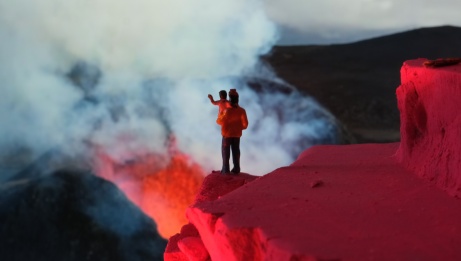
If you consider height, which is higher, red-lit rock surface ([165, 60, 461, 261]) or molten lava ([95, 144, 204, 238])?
molten lava ([95, 144, 204, 238])

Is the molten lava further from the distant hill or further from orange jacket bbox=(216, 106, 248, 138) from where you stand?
the distant hill

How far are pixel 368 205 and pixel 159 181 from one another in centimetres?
671

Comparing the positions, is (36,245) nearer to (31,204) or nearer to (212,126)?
(31,204)

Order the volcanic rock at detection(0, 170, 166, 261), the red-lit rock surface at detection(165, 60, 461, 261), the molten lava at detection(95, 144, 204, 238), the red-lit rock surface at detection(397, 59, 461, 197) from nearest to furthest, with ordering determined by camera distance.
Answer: the red-lit rock surface at detection(165, 60, 461, 261) < the red-lit rock surface at detection(397, 59, 461, 197) < the volcanic rock at detection(0, 170, 166, 261) < the molten lava at detection(95, 144, 204, 238)

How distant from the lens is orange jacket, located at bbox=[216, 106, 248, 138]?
17.3 ft

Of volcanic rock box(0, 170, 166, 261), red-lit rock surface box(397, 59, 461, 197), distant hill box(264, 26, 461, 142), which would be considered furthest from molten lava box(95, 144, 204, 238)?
distant hill box(264, 26, 461, 142)

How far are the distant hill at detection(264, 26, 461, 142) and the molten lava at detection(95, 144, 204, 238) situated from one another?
8222 millimetres

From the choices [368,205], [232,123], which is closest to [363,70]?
[232,123]

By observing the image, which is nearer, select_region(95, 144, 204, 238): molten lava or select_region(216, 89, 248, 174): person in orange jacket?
select_region(216, 89, 248, 174): person in orange jacket

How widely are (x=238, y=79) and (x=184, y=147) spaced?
2.82 m

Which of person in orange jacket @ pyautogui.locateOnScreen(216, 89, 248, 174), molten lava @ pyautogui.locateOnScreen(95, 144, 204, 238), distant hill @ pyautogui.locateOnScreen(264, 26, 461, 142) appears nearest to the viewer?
person in orange jacket @ pyautogui.locateOnScreen(216, 89, 248, 174)

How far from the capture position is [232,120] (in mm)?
5281

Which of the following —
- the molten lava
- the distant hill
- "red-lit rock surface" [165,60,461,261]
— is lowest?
"red-lit rock surface" [165,60,461,261]

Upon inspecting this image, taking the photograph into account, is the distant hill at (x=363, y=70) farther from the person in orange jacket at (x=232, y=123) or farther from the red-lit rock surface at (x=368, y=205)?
the red-lit rock surface at (x=368, y=205)
